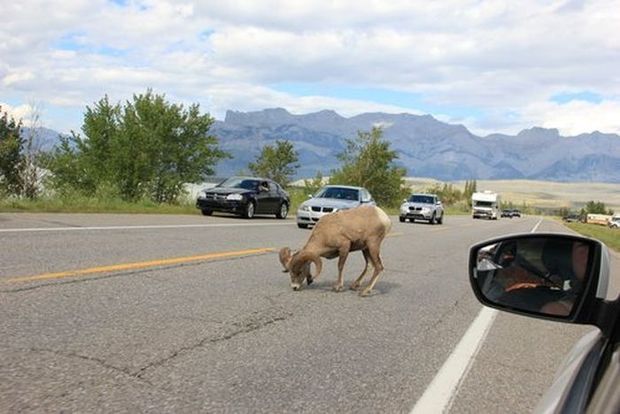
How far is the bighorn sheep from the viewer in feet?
27.0

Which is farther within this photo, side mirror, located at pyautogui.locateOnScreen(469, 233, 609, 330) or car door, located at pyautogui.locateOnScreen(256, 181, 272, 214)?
car door, located at pyautogui.locateOnScreen(256, 181, 272, 214)

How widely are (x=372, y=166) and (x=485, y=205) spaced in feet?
42.6

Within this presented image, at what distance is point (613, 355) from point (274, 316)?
531 cm

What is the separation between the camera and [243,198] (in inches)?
942

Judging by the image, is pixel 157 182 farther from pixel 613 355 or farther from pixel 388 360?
pixel 613 355

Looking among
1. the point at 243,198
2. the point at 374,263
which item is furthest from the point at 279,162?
the point at 374,263

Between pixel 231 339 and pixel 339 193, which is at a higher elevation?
pixel 339 193

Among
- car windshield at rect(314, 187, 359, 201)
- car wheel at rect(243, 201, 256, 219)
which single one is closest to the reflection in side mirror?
car windshield at rect(314, 187, 359, 201)

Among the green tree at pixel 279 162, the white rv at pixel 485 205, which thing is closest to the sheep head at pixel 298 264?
the green tree at pixel 279 162

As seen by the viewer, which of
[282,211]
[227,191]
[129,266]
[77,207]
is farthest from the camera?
[282,211]

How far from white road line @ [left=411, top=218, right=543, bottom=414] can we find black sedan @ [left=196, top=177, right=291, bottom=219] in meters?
17.1

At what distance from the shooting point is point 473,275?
2564mm

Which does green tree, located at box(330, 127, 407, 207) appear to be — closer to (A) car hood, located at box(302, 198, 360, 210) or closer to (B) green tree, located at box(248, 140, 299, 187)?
(B) green tree, located at box(248, 140, 299, 187)

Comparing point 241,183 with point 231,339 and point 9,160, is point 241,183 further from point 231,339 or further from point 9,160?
point 9,160
